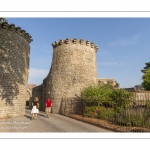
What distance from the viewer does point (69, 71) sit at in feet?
51.7

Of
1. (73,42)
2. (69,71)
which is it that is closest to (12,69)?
(69,71)

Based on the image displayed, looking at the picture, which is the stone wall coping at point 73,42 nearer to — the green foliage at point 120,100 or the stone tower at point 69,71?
the stone tower at point 69,71

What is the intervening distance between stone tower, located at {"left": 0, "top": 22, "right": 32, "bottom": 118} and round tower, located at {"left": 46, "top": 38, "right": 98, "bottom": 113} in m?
3.78

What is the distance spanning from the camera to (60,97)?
15.6 m

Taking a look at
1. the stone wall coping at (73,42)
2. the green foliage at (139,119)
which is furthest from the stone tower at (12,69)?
the green foliage at (139,119)

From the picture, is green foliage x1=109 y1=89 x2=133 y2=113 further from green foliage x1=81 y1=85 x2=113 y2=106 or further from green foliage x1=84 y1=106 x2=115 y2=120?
green foliage x1=81 y1=85 x2=113 y2=106

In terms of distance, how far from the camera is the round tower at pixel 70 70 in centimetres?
1554

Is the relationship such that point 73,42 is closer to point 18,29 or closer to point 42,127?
point 18,29

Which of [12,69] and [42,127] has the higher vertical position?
[12,69]

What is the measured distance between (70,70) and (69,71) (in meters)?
0.14

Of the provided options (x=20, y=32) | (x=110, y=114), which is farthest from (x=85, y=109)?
(x=20, y=32)
